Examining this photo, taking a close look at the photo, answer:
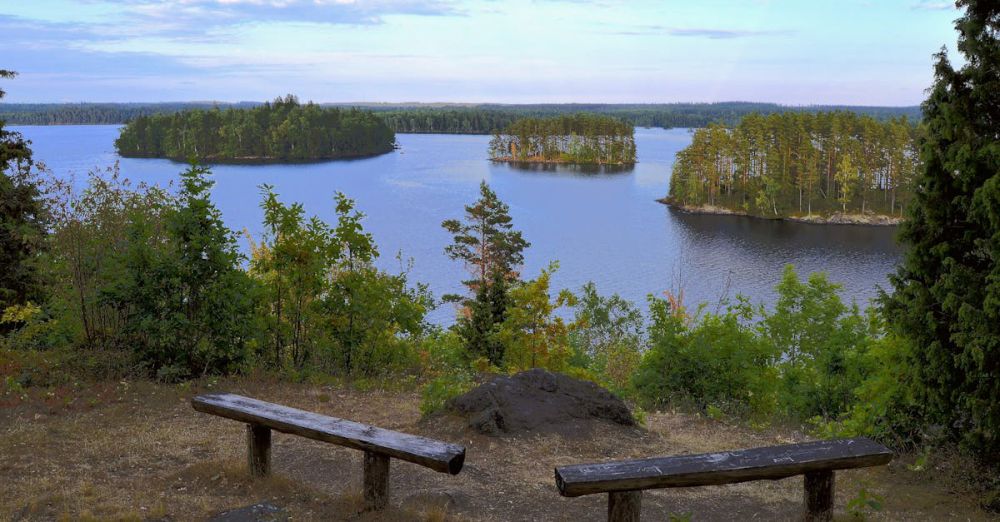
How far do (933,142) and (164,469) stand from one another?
637 cm

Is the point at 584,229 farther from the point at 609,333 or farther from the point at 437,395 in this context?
the point at 437,395

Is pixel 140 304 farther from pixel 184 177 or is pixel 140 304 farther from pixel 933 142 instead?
pixel 933 142

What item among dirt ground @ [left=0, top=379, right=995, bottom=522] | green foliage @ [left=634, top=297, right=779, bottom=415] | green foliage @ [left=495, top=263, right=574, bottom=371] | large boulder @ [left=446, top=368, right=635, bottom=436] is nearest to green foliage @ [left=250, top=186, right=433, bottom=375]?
dirt ground @ [left=0, top=379, right=995, bottom=522]

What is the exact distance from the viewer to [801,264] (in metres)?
48.0

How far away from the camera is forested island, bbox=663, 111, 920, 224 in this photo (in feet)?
234

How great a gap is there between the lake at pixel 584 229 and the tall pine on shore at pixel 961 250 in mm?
24775

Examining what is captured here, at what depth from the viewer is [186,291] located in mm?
8422

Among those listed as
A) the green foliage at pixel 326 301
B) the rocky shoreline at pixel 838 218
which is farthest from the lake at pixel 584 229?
the green foliage at pixel 326 301

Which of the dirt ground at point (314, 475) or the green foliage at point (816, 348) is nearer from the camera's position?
the dirt ground at point (314, 475)

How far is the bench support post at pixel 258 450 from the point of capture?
19.0 ft

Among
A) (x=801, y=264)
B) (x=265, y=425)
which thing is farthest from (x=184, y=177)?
(x=801, y=264)

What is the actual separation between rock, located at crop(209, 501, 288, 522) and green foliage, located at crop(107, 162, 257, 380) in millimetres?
3700

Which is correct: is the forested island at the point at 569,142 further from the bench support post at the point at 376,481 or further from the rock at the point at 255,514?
the rock at the point at 255,514

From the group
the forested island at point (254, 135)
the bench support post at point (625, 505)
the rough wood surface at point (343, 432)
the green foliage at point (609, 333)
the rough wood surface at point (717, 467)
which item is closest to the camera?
the rough wood surface at point (717, 467)
